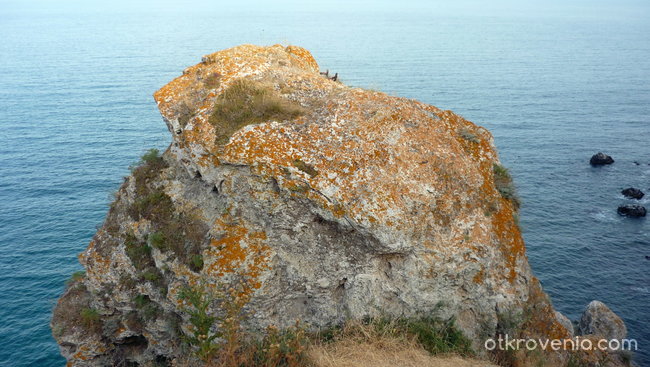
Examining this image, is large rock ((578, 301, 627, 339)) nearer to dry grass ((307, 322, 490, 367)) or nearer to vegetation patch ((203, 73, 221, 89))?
dry grass ((307, 322, 490, 367))

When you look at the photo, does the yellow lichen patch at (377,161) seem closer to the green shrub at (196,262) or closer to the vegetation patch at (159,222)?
the green shrub at (196,262)

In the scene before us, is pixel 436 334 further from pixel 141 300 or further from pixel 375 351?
pixel 141 300

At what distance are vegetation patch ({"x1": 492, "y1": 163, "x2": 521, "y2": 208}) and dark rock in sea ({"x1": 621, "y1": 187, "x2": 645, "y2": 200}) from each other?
38.4 meters

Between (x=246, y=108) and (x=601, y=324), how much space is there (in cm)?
2530

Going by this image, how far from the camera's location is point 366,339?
14219 mm

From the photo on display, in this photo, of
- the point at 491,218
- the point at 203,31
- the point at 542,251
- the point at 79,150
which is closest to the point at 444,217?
the point at 491,218

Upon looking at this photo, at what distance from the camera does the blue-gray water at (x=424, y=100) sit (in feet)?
110

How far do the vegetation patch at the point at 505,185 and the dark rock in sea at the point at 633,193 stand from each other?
3836cm

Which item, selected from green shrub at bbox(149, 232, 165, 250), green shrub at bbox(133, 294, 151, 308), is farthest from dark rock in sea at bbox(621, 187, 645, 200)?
green shrub at bbox(133, 294, 151, 308)

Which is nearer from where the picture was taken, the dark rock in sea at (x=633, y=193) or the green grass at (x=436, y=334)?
the green grass at (x=436, y=334)

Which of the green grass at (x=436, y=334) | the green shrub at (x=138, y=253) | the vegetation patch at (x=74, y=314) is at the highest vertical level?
the green shrub at (x=138, y=253)

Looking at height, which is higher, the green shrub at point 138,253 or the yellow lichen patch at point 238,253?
the yellow lichen patch at point 238,253

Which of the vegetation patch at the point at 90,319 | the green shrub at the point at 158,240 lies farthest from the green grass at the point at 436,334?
the vegetation patch at the point at 90,319

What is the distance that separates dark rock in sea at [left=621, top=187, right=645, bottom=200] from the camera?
46938mm
